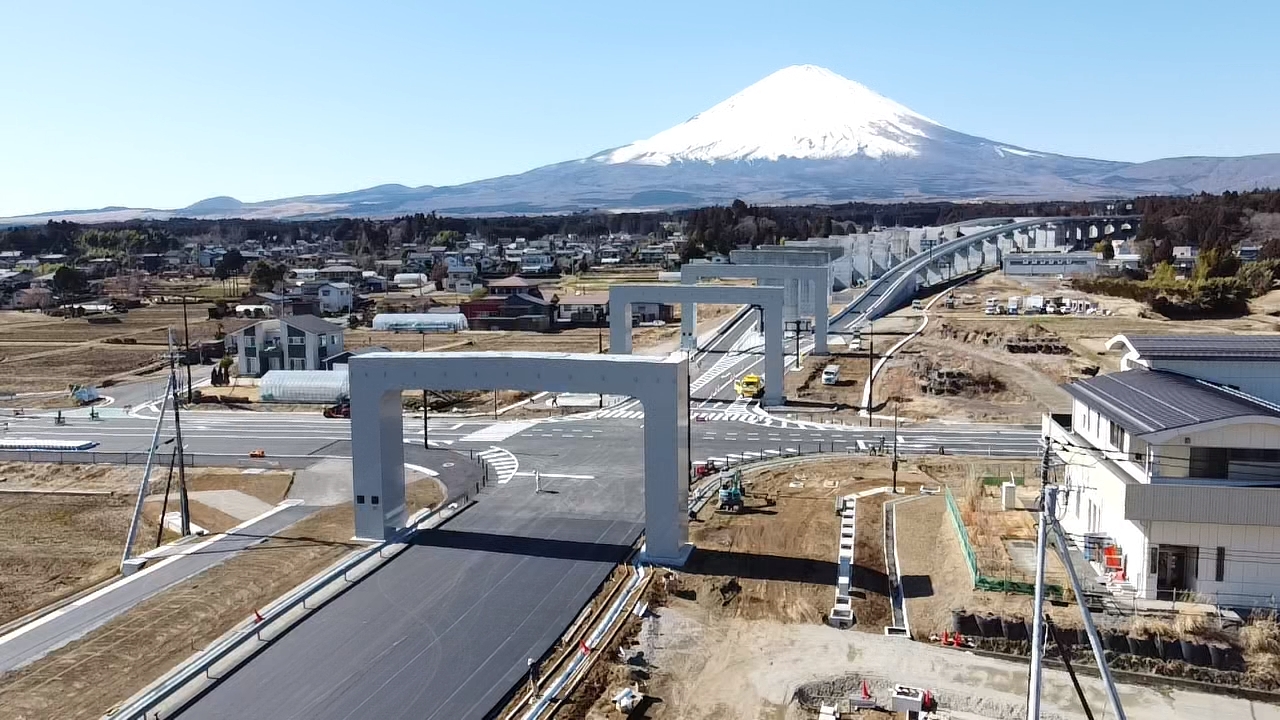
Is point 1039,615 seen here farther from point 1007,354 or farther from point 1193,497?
point 1007,354

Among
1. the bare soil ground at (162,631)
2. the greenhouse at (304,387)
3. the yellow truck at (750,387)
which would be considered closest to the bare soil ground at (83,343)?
the greenhouse at (304,387)

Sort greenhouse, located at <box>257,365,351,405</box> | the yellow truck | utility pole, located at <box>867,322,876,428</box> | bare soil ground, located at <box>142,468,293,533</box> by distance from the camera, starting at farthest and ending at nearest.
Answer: greenhouse, located at <box>257,365,351,405</box> → the yellow truck → utility pole, located at <box>867,322,876,428</box> → bare soil ground, located at <box>142,468,293,533</box>

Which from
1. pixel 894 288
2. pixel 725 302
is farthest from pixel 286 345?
pixel 894 288

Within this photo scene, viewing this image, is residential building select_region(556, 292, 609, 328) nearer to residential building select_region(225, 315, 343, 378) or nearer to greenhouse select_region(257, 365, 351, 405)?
residential building select_region(225, 315, 343, 378)

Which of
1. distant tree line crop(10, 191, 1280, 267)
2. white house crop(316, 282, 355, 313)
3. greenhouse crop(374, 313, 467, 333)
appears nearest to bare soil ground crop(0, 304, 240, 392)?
white house crop(316, 282, 355, 313)

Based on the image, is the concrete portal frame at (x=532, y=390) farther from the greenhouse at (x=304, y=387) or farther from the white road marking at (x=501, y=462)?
the greenhouse at (x=304, y=387)
